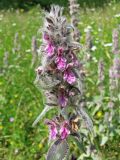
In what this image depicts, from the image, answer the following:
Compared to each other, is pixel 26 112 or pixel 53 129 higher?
pixel 53 129

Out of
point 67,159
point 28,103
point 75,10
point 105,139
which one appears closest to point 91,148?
point 105,139

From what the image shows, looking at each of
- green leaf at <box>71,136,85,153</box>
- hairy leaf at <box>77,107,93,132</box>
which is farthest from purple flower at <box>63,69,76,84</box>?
green leaf at <box>71,136,85,153</box>

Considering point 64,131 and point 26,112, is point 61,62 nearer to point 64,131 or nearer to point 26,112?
point 64,131

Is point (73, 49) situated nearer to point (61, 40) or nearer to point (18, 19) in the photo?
point (61, 40)

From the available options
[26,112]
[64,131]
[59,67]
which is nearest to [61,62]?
[59,67]

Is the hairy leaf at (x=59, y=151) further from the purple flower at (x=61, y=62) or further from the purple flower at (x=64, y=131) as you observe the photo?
the purple flower at (x=61, y=62)

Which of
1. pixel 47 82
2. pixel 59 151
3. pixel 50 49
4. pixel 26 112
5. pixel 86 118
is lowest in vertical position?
pixel 26 112

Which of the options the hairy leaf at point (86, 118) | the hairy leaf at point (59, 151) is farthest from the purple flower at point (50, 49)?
the hairy leaf at point (59, 151)

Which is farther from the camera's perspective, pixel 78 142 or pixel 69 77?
pixel 78 142
